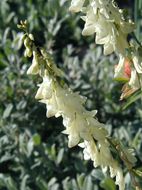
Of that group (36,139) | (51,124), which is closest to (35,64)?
(36,139)

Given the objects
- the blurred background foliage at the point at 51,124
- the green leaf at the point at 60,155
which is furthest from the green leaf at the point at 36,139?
the green leaf at the point at 60,155

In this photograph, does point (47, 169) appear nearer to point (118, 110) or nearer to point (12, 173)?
point (12, 173)

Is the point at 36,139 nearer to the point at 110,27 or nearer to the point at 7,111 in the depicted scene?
the point at 7,111

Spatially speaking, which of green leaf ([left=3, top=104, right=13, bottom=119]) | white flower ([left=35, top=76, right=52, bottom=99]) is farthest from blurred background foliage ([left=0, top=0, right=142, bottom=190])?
white flower ([left=35, top=76, right=52, bottom=99])

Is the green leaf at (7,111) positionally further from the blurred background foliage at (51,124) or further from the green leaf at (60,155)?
the green leaf at (60,155)

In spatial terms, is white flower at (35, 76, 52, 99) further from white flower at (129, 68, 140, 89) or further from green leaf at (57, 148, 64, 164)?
green leaf at (57, 148, 64, 164)

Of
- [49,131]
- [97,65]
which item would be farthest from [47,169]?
[97,65]
